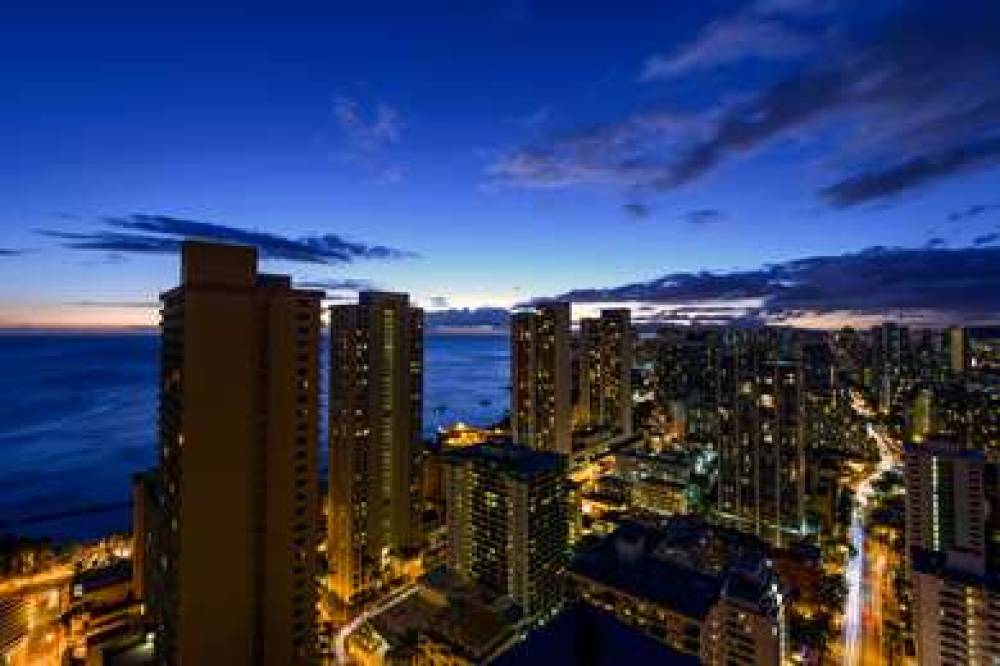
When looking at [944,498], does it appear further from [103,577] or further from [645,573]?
[103,577]

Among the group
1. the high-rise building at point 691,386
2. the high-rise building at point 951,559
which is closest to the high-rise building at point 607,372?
the high-rise building at point 691,386

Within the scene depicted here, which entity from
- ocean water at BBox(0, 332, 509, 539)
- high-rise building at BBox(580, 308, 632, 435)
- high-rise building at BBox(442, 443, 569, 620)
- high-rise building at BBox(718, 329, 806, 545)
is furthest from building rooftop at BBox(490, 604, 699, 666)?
high-rise building at BBox(580, 308, 632, 435)

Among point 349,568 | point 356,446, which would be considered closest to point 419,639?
point 349,568

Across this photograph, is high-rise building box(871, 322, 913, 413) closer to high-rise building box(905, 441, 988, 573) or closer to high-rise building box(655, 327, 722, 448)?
high-rise building box(655, 327, 722, 448)

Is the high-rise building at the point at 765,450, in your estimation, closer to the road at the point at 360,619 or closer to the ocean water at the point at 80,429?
the road at the point at 360,619

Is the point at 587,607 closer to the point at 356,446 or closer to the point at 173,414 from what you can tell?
the point at 173,414

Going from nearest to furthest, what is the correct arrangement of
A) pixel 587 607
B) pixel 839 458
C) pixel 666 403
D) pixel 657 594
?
1. pixel 587 607
2. pixel 657 594
3. pixel 839 458
4. pixel 666 403
